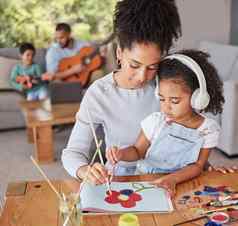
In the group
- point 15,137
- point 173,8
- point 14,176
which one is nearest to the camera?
point 173,8

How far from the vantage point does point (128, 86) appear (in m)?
1.48

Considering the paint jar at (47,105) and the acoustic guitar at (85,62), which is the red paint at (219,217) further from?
the acoustic guitar at (85,62)

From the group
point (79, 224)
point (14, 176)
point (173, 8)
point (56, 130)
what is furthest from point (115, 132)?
point (56, 130)

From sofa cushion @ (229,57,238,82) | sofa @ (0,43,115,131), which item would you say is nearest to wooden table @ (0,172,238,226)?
sofa cushion @ (229,57,238,82)

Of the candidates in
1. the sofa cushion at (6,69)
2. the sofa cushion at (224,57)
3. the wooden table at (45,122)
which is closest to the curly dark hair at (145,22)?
the wooden table at (45,122)

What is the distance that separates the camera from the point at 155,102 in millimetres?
1530

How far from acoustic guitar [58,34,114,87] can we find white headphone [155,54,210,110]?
10.0ft

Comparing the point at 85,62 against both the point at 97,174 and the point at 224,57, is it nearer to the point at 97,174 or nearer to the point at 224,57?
the point at 224,57

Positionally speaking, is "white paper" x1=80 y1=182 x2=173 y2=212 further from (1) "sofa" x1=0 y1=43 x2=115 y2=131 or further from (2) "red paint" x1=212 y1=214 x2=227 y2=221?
(1) "sofa" x1=0 y1=43 x2=115 y2=131

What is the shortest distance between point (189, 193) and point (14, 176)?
2036 millimetres

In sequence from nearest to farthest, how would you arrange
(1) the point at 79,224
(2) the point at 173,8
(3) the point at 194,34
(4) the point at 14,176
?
(1) the point at 79,224 → (2) the point at 173,8 → (4) the point at 14,176 → (3) the point at 194,34

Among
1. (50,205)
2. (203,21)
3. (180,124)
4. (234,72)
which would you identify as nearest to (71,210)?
(50,205)

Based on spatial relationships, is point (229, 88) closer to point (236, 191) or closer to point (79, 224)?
point (236, 191)

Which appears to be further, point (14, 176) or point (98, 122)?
point (14, 176)
